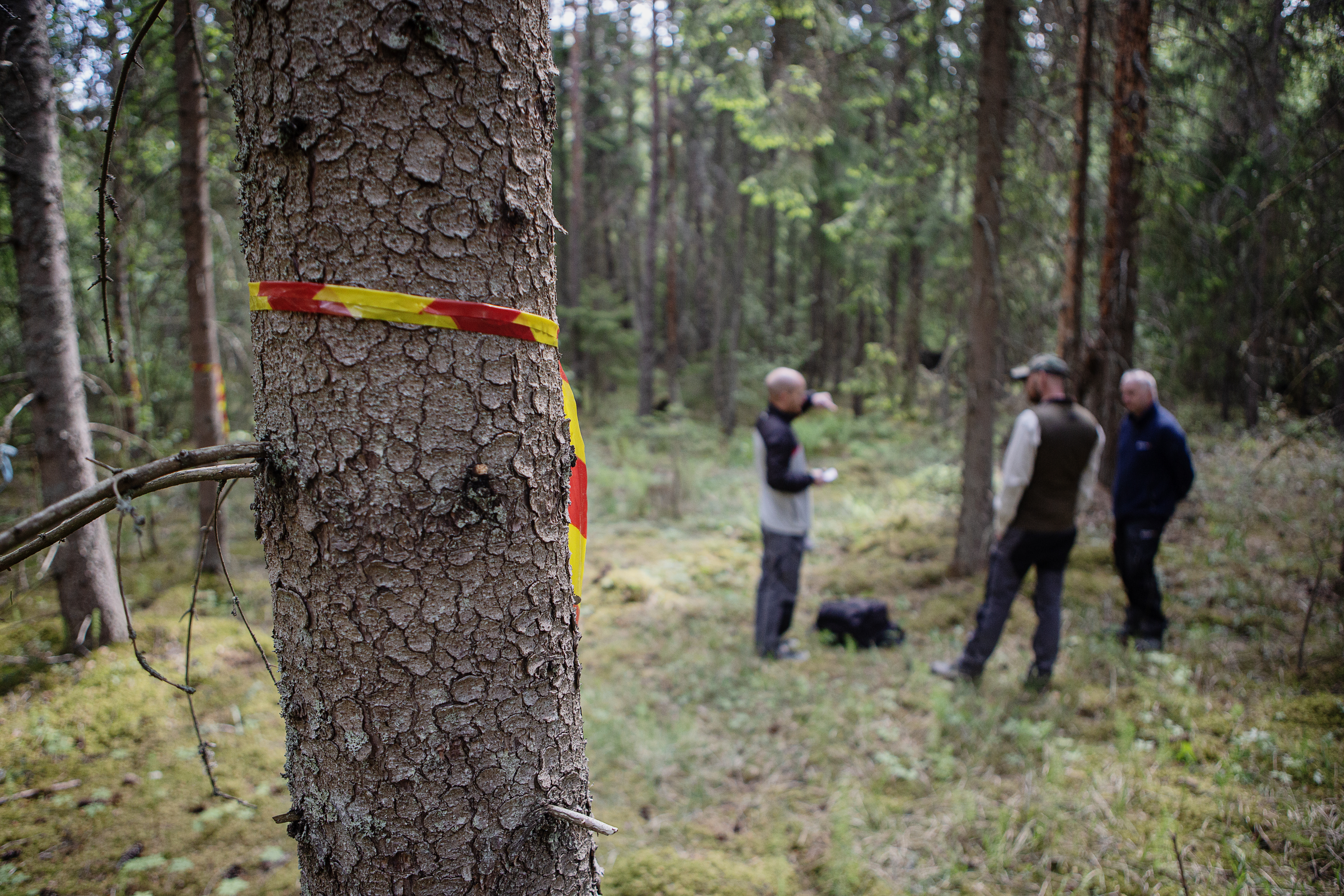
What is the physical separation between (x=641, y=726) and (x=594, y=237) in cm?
2098

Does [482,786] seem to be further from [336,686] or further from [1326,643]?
[1326,643]

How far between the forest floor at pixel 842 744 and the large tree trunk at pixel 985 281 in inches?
29.4

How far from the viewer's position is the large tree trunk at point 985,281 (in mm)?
5568

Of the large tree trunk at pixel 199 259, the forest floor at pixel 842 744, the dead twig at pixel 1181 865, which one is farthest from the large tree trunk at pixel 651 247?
the dead twig at pixel 1181 865

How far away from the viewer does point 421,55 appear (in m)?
1.07

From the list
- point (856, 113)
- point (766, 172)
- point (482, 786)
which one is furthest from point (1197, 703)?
point (856, 113)

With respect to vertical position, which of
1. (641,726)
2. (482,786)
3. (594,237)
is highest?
(594,237)

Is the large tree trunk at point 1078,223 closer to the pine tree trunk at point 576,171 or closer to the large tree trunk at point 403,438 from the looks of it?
the large tree trunk at point 403,438

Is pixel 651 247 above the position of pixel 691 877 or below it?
above

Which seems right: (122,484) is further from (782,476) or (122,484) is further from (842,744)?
(782,476)

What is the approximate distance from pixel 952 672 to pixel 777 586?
1302 mm

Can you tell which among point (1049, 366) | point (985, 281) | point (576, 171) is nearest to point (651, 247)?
point (576, 171)

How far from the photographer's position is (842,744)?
3.80 m

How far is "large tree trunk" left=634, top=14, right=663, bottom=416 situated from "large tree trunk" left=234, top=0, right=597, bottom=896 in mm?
13592
